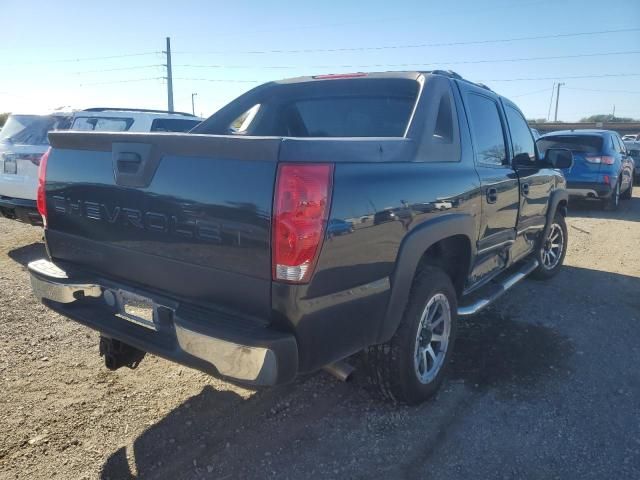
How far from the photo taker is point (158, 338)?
2.42 metres

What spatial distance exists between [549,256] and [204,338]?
4.75 meters

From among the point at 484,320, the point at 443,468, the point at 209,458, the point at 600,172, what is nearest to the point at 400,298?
the point at 443,468

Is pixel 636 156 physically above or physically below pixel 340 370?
above

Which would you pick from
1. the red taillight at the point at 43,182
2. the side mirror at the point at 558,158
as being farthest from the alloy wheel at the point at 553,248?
the red taillight at the point at 43,182

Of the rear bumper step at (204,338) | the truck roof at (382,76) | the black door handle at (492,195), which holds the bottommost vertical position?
the rear bumper step at (204,338)

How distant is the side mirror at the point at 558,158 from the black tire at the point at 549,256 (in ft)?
2.50

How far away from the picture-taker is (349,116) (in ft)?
11.6

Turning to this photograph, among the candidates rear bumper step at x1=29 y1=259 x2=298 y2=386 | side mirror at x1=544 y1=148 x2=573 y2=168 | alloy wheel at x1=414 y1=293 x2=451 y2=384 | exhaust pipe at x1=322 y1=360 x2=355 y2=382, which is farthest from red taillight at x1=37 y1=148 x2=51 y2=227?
side mirror at x1=544 y1=148 x2=573 y2=168

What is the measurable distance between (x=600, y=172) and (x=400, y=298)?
375 inches

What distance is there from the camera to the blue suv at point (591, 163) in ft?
33.9

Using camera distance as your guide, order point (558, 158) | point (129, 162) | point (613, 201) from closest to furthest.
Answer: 1. point (129, 162)
2. point (558, 158)
3. point (613, 201)

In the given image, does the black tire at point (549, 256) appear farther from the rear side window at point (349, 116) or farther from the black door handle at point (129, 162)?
the black door handle at point (129, 162)

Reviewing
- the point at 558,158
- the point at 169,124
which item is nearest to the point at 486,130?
the point at 558,158

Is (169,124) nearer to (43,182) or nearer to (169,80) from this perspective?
(43,182)
